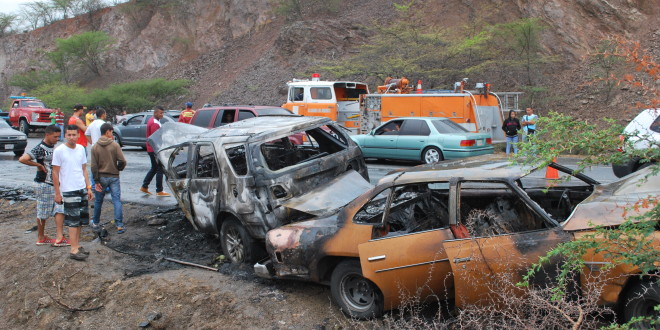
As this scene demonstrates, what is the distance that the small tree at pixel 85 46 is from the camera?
4269 cm

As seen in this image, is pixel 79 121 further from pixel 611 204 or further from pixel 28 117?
pixel 28 117

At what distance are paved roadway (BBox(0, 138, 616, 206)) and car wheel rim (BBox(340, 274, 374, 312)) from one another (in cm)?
555

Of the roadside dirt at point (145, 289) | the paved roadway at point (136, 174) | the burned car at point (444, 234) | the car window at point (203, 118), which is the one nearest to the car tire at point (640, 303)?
the burned car at point (444, 234)

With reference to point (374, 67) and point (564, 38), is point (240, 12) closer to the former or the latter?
point (374, 67)

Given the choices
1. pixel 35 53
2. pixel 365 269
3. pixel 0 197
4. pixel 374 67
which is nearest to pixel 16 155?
pixel 0 197

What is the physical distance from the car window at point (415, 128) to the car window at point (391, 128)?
0.19 m

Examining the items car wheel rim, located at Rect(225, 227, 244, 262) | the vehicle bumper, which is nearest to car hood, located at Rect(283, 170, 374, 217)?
car wheel rim, located at Rect(225, 227, 244, 262)

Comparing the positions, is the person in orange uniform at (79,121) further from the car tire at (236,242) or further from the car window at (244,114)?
the car tire at (236,242)

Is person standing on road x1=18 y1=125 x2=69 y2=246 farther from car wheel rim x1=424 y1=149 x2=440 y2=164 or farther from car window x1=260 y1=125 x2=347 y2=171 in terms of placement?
car wheel rim x1=424 y1=149 x2=440 y2=164

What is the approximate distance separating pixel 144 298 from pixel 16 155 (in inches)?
637

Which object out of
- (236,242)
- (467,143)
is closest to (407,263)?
Result: (236,242)

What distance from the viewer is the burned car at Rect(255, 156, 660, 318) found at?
13.3 ft

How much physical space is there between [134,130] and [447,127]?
11.8 meters

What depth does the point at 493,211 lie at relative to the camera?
495 centimetres
